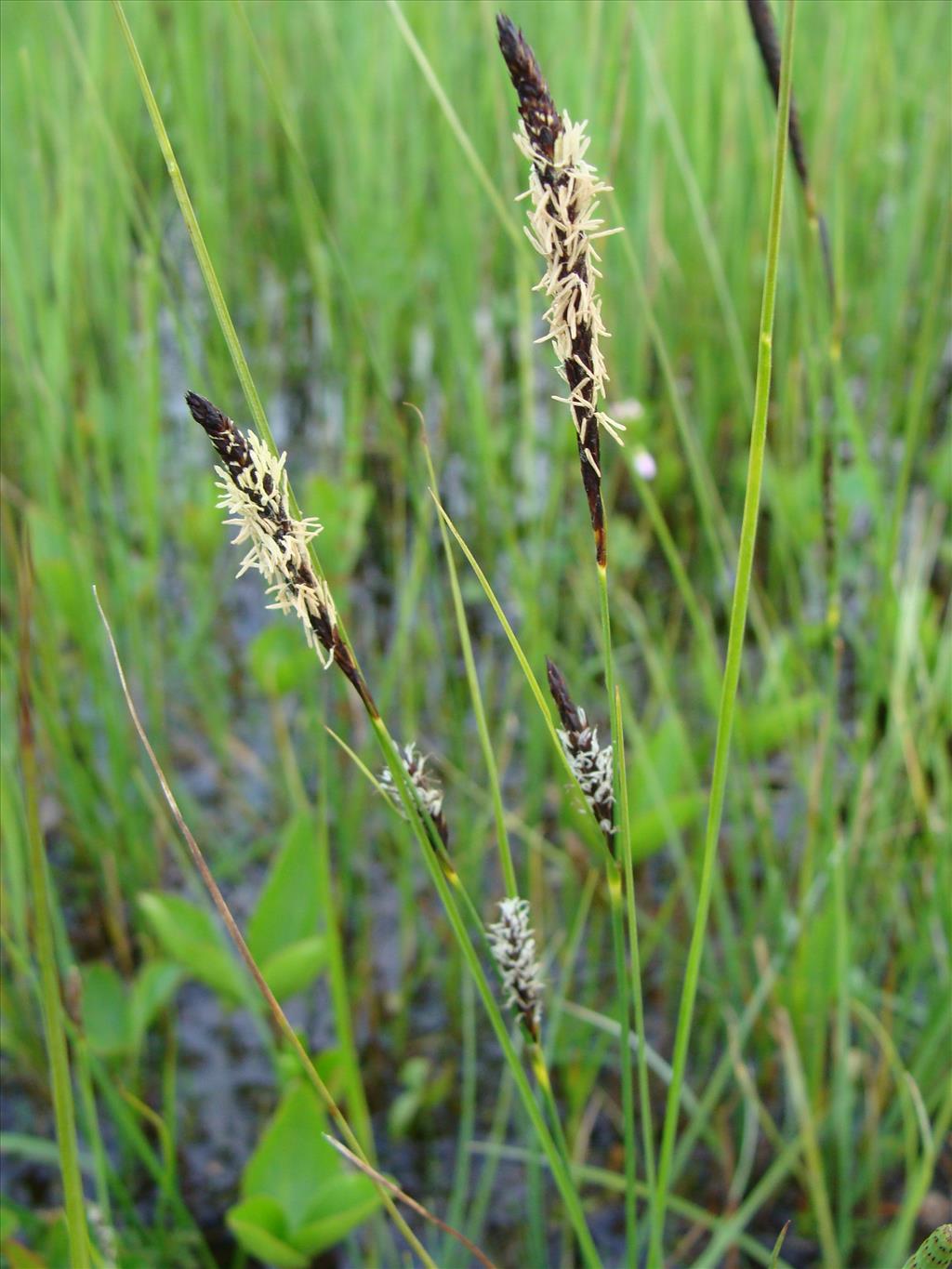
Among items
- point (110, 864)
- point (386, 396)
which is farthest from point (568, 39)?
point (110, 864)

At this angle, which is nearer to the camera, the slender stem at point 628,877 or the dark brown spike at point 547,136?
the dark brown spike at point 547,136

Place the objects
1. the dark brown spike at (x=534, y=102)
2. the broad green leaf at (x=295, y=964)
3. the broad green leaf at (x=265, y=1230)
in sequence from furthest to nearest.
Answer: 1. the broad green leaf at (x=295, y=964)
2. the broad green leaf at (x=265, y=1230)
3. the dark brown spike at (x=534, y=102)

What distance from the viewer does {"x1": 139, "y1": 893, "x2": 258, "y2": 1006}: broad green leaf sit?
987 millimetres

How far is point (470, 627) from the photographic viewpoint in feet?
5.39

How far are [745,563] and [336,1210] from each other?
655 mm

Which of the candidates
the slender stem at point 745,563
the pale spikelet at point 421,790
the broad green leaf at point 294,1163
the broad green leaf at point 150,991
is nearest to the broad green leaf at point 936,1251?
the slender stem at point 745,563

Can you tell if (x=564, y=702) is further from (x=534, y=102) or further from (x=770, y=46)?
(x=770, y=46)

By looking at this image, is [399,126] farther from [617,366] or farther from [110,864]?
[110,864]

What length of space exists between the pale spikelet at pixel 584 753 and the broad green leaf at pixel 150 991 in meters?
0.71

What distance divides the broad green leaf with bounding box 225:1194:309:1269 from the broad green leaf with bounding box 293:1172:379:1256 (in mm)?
12

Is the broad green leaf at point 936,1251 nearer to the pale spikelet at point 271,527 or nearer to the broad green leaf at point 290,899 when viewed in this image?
the pale spikelet at point 271,527

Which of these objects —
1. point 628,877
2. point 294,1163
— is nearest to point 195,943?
point 294,1163

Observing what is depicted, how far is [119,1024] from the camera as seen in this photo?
1063mm

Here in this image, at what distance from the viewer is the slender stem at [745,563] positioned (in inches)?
15.4
